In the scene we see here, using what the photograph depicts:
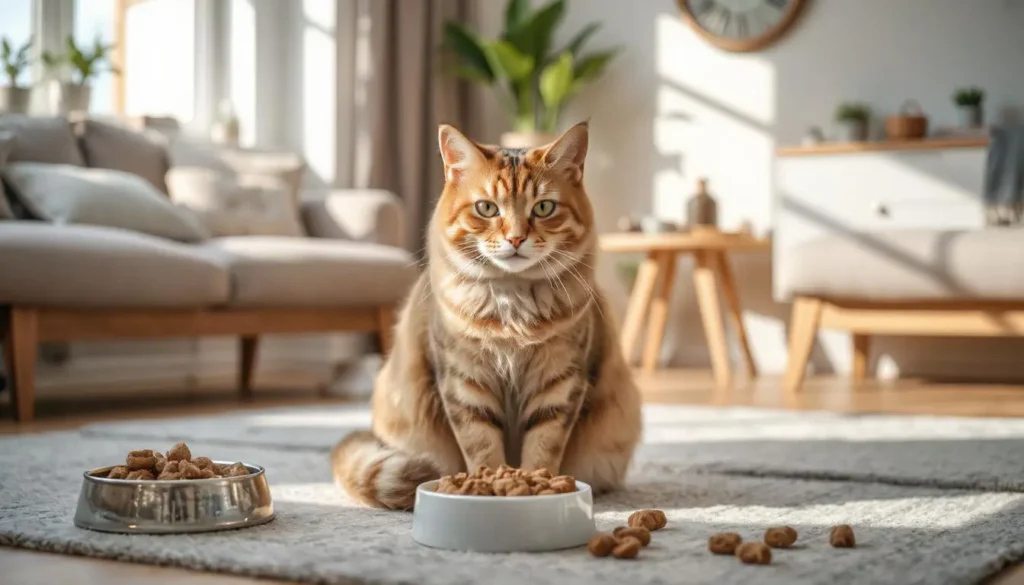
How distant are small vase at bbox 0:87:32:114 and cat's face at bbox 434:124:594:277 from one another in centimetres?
289

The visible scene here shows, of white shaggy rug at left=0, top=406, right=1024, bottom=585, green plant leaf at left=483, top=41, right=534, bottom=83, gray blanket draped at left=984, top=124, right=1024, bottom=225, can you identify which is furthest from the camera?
green plant leaf at left=483, top=41, right=534, bottom=83

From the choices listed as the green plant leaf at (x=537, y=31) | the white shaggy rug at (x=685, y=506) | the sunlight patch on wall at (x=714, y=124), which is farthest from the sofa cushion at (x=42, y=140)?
the sunlight patch on wall at (x=714, y=124)

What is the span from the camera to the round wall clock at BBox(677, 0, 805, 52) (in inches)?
197

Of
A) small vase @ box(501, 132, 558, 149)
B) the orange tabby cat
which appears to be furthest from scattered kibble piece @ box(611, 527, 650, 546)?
small vase @ box(501, 132, 558, 149)

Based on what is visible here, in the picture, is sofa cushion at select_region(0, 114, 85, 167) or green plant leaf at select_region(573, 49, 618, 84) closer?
sofa cushion at select_region(0, 114, 85, 167)

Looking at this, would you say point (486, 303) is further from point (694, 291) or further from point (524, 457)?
point (694, 291)

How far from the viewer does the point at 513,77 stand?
16.8 ft

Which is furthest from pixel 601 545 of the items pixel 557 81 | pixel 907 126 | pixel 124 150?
pixel 557 81

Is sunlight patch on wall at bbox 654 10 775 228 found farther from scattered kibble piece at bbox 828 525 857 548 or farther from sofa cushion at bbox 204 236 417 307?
scattered kibble piece at bbox 828 525 857 548

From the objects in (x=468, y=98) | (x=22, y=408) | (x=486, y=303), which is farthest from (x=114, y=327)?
(x=468, y=98)

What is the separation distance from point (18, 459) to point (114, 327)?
1.04 m

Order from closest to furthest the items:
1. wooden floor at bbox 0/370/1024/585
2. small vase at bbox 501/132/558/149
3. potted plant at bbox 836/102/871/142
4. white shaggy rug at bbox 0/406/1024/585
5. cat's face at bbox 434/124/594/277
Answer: white shaggy rug at bbox 0/406/1024/585
cat's face at bbox 434/124/594/277
wooden floor at bbox 0/370/1024/585
potted plant at bbox 836/102/871/142
small vase at bbox 501/132/558/149

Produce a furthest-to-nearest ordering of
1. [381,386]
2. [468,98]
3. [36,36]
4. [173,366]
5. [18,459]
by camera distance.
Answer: [468,98] → [173,366] → [36,36] → [18,459] → [381,386]

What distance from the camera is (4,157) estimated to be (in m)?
3.46
